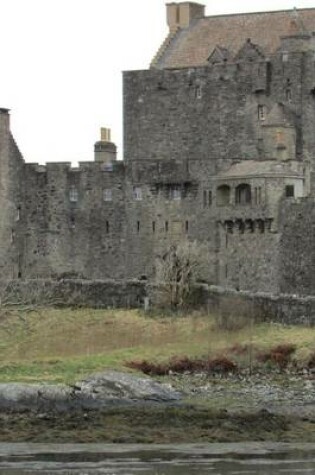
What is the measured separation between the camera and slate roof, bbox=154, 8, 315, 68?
93812mm

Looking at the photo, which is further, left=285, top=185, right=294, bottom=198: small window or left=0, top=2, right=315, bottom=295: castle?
left=0, top=2, right=315, bottom=295: castle

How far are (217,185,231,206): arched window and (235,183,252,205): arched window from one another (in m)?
0.69

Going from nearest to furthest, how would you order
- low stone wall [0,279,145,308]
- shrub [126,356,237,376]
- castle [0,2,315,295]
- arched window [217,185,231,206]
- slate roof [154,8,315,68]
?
shrub [126,356,237,376], low stone wall [0,279,145,308], castle [0,2,315,295], arched window [217,185,231,206], slate roof [154,8,315,68]

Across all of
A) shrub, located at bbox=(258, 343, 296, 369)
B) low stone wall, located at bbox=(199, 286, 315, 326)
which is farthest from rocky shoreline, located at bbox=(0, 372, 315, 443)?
low stone wall, located at bbox=(199, 286, 315, 326)

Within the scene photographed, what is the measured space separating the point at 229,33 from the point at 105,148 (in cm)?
888

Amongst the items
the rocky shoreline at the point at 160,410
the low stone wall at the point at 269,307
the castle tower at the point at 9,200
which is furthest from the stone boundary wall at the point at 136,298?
the rocky shoreline at the point at 160,410

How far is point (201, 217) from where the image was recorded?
8838 centimetres

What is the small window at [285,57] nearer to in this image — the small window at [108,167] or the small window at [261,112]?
the small window at [261,112]

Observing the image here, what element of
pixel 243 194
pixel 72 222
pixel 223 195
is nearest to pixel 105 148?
pixel 72 222

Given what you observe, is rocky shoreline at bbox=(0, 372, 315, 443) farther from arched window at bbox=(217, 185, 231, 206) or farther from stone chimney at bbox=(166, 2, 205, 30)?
stone chimney at bbox=(166, 2, 205, 30)

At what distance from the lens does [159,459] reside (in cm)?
5009

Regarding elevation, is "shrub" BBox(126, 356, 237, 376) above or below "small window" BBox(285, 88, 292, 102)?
below

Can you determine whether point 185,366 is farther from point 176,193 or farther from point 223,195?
point 176,193

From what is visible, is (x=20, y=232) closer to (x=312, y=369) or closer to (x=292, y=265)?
(x=292, y=265)
